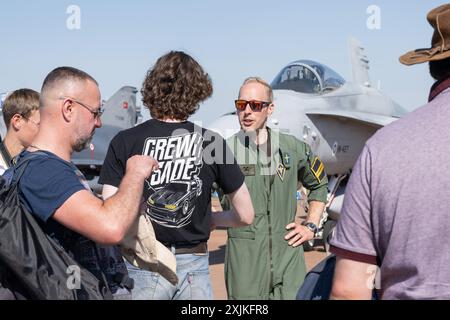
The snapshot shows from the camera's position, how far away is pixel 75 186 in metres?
2.45

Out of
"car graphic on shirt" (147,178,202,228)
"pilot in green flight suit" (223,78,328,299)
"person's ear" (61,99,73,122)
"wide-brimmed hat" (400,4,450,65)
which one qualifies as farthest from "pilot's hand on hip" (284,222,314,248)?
"wide-brimmed hat" (400,4,450,65)

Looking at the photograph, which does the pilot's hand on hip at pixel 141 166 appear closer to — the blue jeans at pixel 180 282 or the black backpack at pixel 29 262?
the black backpack at pixel 29 262

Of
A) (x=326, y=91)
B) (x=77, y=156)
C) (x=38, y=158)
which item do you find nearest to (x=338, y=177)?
(x=326, y=91)

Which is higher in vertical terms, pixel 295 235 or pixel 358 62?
pixel 358 62

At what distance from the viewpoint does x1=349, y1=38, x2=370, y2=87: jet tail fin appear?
1620cm

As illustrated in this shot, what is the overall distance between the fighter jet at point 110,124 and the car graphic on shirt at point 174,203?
58.0ft

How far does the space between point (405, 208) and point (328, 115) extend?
962 centimetres

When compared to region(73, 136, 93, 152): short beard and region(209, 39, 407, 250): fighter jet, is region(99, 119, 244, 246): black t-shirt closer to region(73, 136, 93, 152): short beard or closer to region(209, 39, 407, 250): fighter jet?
region(73, 136, 93, 152): short beard

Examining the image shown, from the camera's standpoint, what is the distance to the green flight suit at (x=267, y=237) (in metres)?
4.57

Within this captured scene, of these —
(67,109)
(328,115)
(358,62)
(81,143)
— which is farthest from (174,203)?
(358,62)

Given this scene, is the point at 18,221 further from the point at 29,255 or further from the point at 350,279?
the point at 350,279

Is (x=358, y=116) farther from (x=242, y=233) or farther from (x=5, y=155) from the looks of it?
(x=5, y=155)

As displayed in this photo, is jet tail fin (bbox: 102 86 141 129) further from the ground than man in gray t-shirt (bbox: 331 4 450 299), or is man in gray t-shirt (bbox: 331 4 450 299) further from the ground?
man in gray t-shirt (bbox: 331 4 450 299)

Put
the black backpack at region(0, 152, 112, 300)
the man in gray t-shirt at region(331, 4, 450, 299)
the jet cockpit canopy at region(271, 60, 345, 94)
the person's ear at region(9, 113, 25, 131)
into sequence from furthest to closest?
the jet cockpit canopy at region(271, 60, 345, 94) < the person's ear at region(9, 113, 25, 131) < the black backpack at region(0, 152, 112, 300) < the man in gray t-shirt at region(331, 4, 450, 299)
